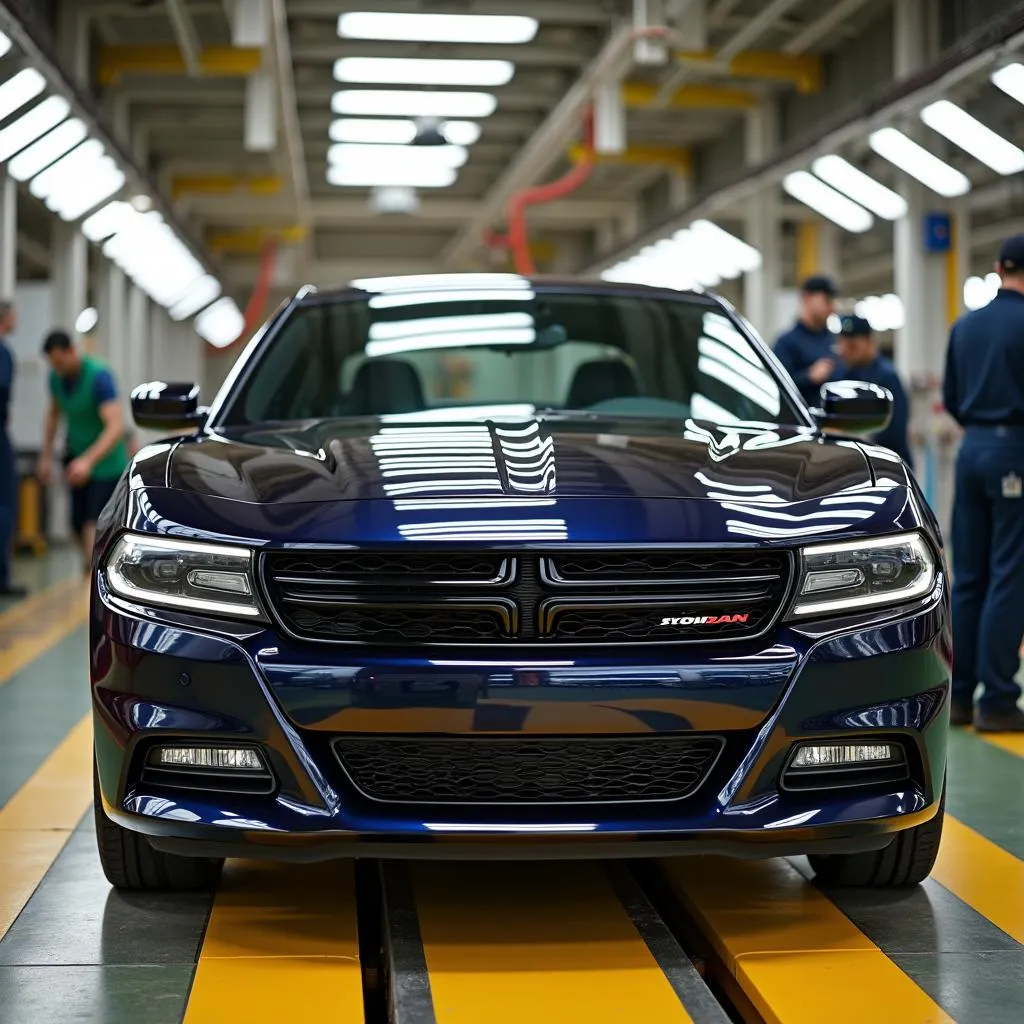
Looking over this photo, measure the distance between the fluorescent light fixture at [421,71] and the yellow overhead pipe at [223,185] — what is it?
17.8 feet

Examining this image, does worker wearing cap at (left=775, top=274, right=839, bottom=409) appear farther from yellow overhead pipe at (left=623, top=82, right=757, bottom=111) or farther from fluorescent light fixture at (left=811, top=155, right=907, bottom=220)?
yellow overhead pipe at (left=623, top=82, right=757, bottom=111)

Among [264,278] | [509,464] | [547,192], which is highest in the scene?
[547,192]

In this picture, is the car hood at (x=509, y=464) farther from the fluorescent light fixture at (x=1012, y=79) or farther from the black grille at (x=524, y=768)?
the fluorescent light fixture at (x=1012, y=79)

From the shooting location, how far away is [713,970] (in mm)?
3367

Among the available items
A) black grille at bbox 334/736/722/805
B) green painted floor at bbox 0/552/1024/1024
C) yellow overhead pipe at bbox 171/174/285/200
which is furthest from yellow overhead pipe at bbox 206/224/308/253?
black grille at bbox 334/736/722/805

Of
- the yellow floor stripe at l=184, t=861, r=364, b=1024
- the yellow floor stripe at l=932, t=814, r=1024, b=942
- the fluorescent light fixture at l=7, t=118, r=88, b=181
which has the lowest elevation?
the yellow floor stripe at l=932, t=814, r=1024, b=942

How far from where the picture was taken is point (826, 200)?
17.0 meters

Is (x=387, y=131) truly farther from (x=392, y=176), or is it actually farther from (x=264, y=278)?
(x=264, y=278)

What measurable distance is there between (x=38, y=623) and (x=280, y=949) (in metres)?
6.59

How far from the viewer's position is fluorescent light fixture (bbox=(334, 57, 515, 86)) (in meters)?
15.7

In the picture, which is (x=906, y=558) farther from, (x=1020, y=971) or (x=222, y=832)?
(x=222, y=832)

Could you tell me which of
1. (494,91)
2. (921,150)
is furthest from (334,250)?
(921,150)

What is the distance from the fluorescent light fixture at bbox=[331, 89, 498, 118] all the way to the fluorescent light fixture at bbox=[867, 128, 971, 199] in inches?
189

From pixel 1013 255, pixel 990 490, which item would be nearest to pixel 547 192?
pixel 1013 255
